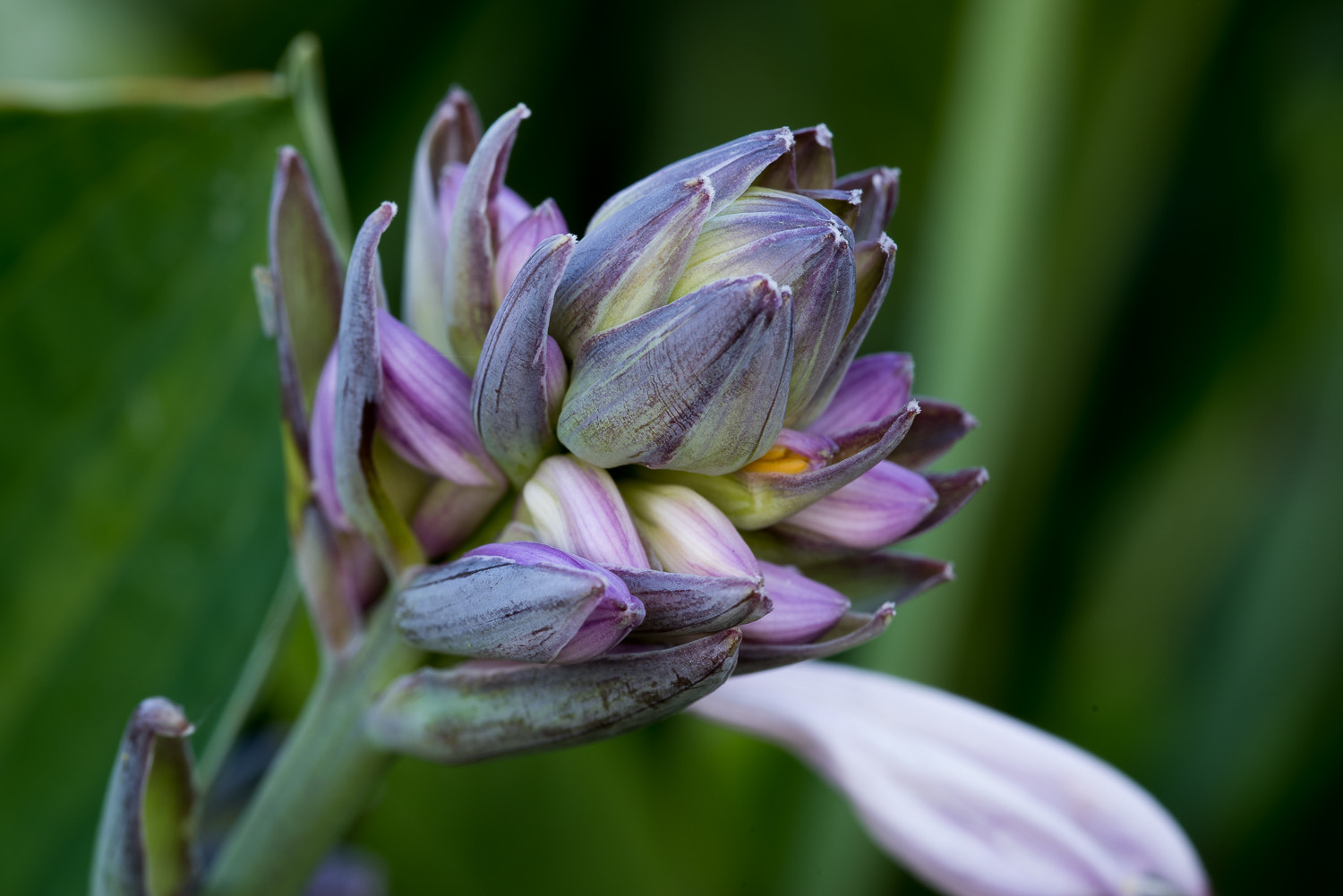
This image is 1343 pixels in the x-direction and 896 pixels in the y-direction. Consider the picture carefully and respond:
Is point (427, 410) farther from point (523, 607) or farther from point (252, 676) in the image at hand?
point (252, 676)

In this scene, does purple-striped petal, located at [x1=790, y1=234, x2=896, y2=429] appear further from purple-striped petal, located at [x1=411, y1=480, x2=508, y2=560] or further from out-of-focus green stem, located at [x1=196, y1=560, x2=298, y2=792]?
out-of-focus green stem, located at [x1=196, y1=560, x2=298, y2=792]

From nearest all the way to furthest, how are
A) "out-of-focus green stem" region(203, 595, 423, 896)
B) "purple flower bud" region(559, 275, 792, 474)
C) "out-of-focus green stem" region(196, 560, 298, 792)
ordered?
"purple flower bud" region(559, 275, 792, 474) < "out-of-focus green stem" region(203, 595, 423, 896) < "out-of-focus green stem" region(196, 560, 298, 792)

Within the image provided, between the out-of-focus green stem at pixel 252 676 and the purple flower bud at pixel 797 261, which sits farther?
the out-of-focus green stem at pixel 252 676

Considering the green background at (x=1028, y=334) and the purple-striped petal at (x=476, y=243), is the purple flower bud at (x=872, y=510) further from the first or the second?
the green background at (x=1028, y=334)

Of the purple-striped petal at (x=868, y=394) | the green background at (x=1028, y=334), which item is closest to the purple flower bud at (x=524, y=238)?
the purple-striped petal at (x=868, y=394)

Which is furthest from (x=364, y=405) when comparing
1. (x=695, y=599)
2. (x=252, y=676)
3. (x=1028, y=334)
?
(x=1028, y=334)

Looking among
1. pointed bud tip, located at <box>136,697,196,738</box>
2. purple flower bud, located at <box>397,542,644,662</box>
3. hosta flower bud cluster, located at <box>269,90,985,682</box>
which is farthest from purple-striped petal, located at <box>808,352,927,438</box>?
pointed bud tip, located at <box>136,697,196,738</box>

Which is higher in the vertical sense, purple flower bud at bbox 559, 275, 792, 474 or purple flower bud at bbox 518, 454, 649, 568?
purple flower bud at bbox 559, 275, 792, 474

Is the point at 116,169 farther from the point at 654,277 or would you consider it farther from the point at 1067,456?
the point at 1067,456
